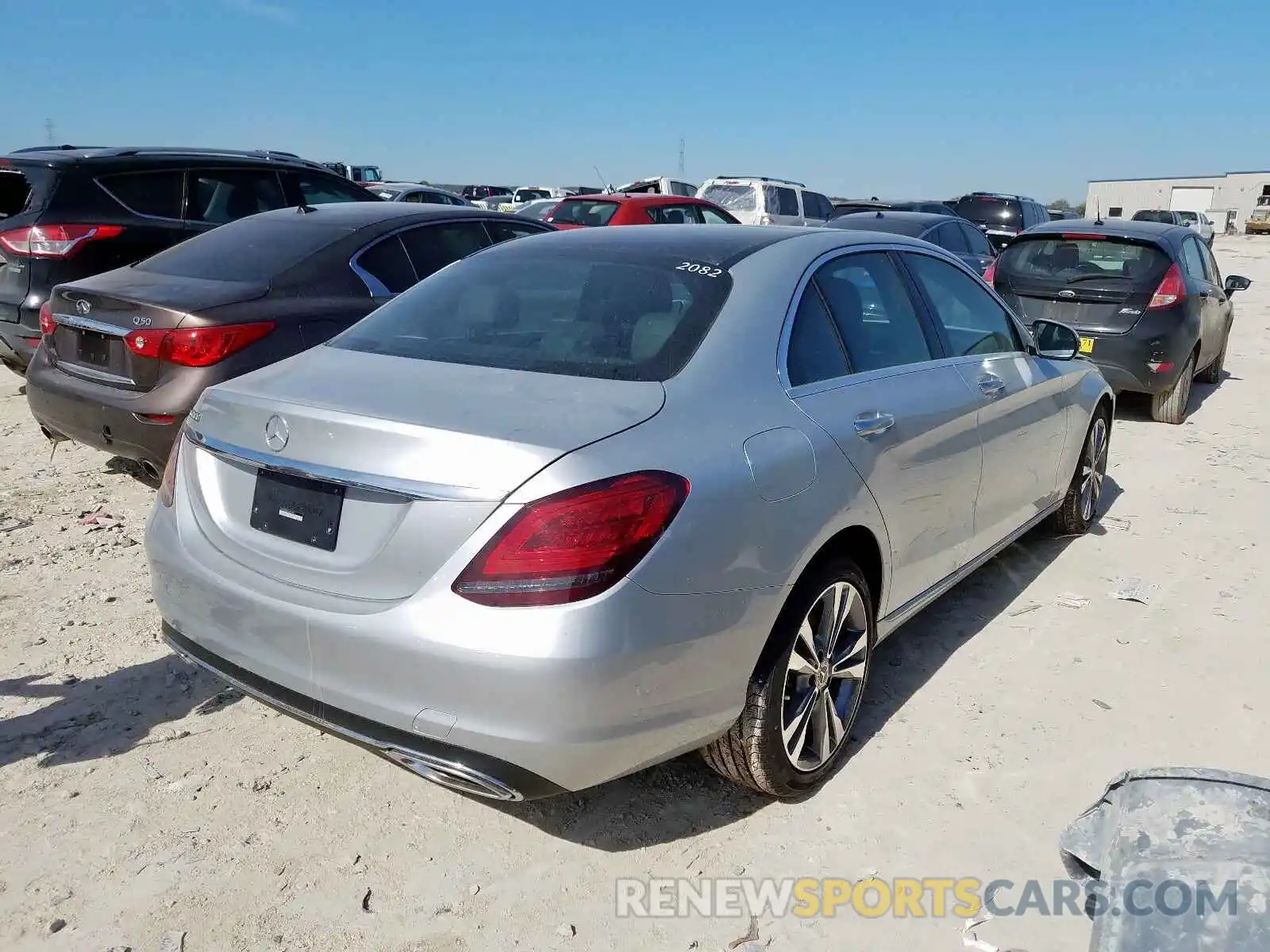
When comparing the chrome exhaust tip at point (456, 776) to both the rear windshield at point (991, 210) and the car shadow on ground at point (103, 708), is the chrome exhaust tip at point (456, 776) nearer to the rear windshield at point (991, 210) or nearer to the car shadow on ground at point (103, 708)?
the car shadow on ground at point (103, 708)

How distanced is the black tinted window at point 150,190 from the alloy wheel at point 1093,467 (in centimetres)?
596

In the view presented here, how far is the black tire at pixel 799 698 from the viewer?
A: 2650 mm

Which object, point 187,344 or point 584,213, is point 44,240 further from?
point 584,213

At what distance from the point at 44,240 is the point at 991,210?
18.9 m

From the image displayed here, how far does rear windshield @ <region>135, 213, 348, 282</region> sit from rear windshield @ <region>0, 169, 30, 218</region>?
1.82 m

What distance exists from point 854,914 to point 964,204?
70.1 feet

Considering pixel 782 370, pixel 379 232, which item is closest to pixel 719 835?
pixel 782 370

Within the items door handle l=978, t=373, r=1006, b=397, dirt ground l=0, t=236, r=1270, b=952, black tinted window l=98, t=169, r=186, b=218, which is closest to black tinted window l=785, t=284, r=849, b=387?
door handle l=978, t=373, r=1006, b=397

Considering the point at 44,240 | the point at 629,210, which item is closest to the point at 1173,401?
the point at 629,210

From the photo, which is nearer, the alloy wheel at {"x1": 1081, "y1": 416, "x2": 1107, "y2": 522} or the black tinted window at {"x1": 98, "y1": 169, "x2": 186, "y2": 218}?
the alloy wheel at {"x1": 1081, "y1": 416, "x2": 1107, "y2": 522}

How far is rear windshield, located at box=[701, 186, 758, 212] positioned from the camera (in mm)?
18672

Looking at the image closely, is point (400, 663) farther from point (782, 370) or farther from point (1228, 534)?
point (1228, 534)

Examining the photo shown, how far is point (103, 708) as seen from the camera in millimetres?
3314

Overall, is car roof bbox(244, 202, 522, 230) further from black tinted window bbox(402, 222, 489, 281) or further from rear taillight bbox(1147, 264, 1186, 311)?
rear taillight bbox(1147, 264, 1186, 311)
